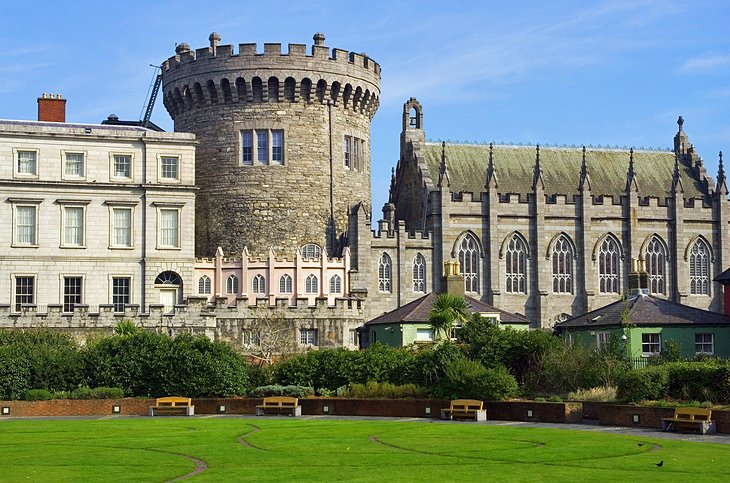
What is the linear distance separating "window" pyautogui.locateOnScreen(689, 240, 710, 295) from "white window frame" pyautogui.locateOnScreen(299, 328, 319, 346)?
2700 cm

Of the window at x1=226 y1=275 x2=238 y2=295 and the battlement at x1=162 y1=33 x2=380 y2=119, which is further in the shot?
the battlement at x1=162 y1=33 x2=380 y2=119

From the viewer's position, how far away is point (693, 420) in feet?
119

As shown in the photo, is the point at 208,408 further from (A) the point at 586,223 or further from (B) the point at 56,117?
(A) the point at 586,223

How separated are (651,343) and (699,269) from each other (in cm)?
2969

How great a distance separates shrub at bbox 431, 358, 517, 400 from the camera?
144 feet

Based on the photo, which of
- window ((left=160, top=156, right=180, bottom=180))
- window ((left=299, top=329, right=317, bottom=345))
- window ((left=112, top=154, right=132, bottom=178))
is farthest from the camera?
window ((left=160, top=156, right=180, bottom=180))

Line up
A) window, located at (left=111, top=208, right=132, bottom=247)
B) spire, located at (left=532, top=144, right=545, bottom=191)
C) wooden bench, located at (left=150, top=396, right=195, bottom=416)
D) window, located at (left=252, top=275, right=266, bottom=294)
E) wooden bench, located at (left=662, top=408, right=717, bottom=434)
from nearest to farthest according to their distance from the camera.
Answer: wooden bench, located at (left=662, top=408, right=717, bottom=434), wooden bench, located at (left=150, top=396, right=195, bottom=416), window, located at (left=111, top=208, right=132, bottom=247), window, located at (left=252, top=275, right=266, bottom=294), spire, located at (left=532, top=144, right=545, bottom=191)

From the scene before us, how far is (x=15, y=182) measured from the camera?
69875 millimetres

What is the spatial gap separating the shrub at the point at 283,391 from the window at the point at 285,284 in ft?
76.4

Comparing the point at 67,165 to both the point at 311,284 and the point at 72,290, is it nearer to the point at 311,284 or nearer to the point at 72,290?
the point at 72,290

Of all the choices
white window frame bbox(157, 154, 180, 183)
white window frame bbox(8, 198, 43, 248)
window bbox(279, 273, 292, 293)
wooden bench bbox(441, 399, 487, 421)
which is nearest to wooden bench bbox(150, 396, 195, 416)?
wooden bench bbox(441, 399, 487, 421)

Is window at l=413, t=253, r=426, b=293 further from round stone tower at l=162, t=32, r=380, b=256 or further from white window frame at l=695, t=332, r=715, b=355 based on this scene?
white window frame at l=695, t=332, r=715, b=355

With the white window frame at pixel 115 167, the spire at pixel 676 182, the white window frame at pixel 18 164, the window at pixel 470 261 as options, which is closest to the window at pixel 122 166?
the white window frame at pixel 115 167

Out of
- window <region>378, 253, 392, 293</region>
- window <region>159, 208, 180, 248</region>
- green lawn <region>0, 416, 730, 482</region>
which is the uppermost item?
window <region>159, 208, 180, 248</region>
